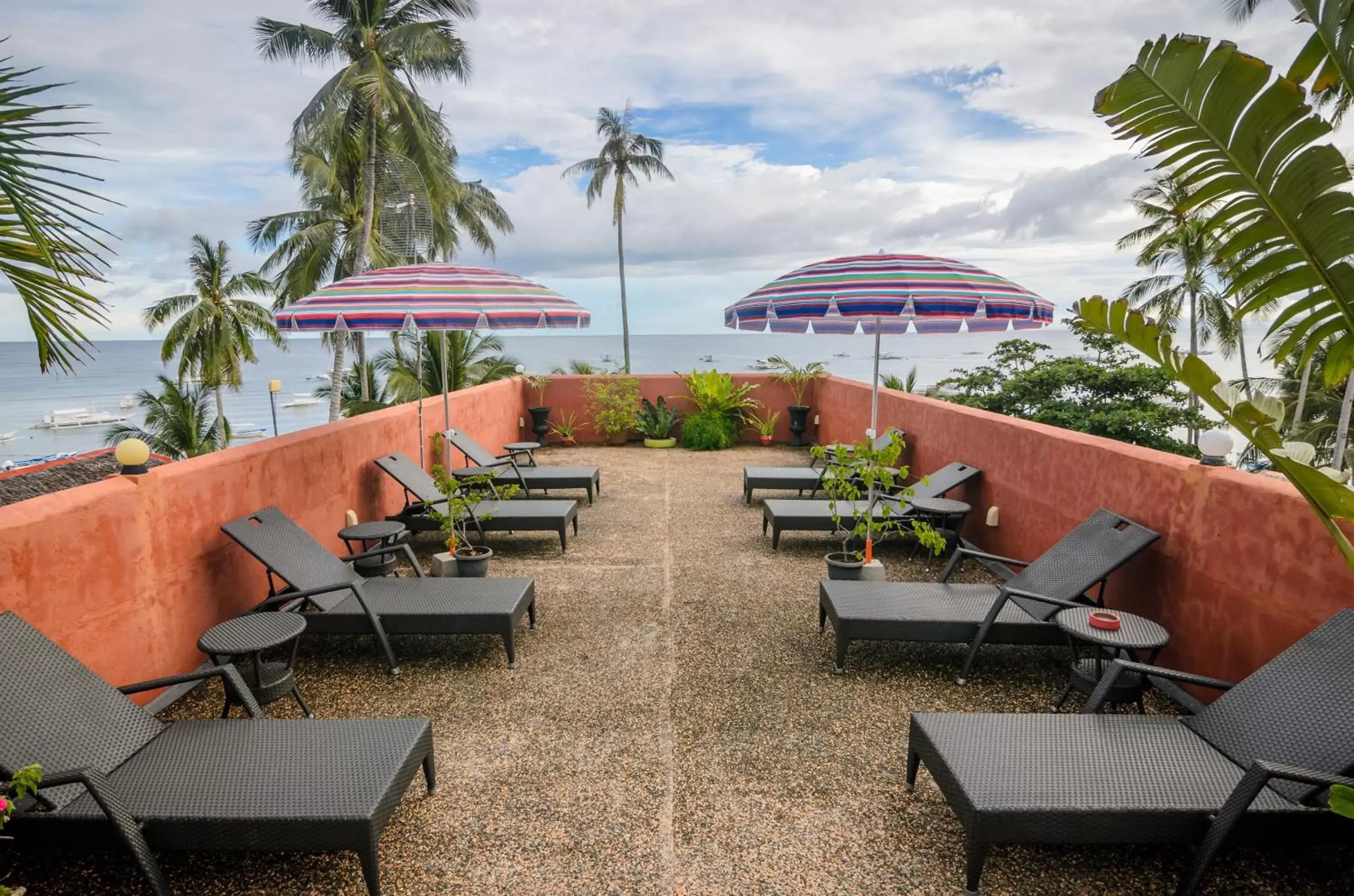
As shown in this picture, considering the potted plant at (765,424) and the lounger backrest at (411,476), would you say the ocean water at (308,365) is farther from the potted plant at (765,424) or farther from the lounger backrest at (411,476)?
the lounger backrest at (411,476)

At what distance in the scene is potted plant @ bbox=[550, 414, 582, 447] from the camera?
39.6ft

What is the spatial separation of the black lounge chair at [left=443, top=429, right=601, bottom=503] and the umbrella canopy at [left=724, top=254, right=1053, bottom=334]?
339 centimetres

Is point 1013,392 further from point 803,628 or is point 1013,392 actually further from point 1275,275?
point 1275,275

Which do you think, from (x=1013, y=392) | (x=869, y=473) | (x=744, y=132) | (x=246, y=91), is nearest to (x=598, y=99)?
(x=744, y=132)

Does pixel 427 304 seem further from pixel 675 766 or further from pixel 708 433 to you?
pixel 708 433

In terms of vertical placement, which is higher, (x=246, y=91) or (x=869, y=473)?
(x=246, y=91)

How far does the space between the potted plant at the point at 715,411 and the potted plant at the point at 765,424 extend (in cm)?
15

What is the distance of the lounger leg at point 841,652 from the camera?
3.86 metres

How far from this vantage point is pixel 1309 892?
90.9 inches

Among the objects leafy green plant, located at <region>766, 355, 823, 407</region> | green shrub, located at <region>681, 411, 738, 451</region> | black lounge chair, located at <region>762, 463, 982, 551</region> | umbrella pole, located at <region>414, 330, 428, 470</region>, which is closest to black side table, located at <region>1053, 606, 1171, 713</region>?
black lounge chair, located at <region>762, 463, 982, 551</region>

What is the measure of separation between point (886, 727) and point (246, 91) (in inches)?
995

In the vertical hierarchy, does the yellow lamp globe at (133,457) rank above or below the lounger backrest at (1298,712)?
above

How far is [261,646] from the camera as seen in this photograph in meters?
3.08

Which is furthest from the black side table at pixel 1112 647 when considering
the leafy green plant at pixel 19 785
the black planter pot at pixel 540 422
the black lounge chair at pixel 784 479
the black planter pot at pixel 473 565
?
the black planter pot at pixel 540 422
